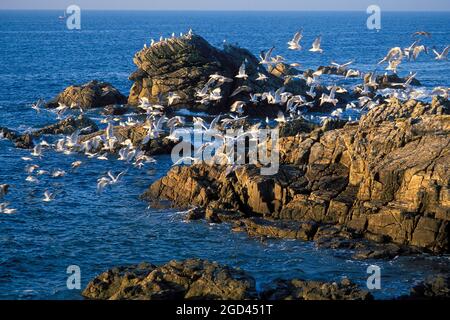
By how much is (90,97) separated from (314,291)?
51.5m

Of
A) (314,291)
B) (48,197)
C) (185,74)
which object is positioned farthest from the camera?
(185,74)

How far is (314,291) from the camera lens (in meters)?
34.3

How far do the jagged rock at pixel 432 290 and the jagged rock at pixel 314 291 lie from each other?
246 centimetres

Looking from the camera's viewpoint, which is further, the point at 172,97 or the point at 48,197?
the point at 172,97

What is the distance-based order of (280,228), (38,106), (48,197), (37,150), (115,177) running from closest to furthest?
1. (280,228)
2. (48,197)
3. (115,177)
4. (37,150)
5. (38,106)

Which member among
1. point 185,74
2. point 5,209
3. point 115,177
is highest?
point 185,74

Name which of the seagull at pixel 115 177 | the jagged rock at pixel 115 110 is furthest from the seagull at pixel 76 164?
the jagged rock at pixel 115 110

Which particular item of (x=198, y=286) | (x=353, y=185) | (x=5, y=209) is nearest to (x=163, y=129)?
(x=5, y=209)

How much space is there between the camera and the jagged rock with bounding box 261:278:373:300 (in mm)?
33719

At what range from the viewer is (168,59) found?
80.3 meters

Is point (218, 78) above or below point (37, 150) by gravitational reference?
above

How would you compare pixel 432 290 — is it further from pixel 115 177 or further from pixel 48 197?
pixel 115 177

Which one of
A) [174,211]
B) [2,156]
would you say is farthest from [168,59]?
[174,211]
